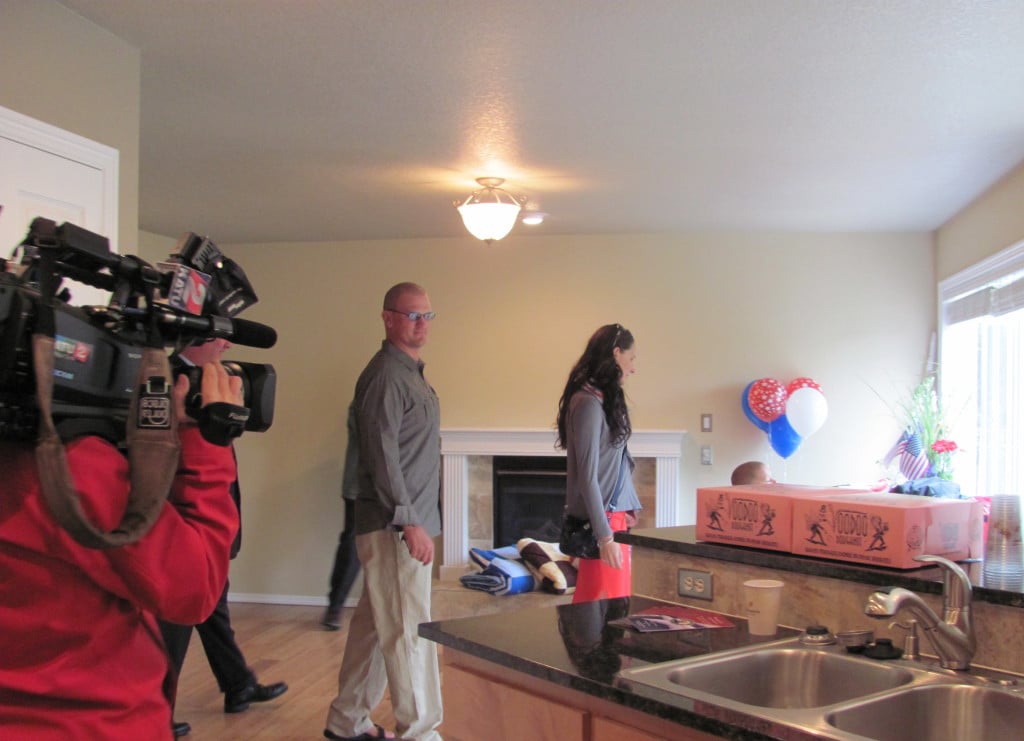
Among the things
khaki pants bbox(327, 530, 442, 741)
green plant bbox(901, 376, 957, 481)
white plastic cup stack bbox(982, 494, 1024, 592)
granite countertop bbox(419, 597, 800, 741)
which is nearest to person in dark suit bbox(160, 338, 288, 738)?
khaki pants bbox(327, 530, 442, 741)

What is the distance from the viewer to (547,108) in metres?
3.29

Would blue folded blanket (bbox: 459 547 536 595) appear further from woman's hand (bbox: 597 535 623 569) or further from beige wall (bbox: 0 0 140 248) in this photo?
beige wall (bbox: 0 0 140 248)

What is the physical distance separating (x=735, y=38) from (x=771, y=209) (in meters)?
2.44

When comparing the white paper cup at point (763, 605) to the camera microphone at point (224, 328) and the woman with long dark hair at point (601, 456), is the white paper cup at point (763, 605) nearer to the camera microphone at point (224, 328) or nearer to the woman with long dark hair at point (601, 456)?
the camera microphone at point (224, 328)

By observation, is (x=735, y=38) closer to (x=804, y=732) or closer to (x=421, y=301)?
(x=421, y=301)

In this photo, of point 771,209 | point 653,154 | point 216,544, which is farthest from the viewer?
point 771,209

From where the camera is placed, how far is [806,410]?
515 cm

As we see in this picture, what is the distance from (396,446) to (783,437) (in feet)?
9.51

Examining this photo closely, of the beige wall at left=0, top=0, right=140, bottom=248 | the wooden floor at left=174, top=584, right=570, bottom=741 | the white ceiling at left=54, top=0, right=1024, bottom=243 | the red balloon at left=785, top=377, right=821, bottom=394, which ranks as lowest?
the wooden floor at left=174, top=584, right=570, bottom=741

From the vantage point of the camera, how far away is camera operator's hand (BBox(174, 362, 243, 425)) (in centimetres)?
122

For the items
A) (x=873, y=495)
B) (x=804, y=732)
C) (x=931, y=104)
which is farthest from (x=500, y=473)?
(x=804, y=732)

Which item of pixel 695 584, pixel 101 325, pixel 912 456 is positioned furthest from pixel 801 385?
pixel 101 325

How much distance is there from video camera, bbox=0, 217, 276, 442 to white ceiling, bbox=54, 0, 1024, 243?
4.73 ft

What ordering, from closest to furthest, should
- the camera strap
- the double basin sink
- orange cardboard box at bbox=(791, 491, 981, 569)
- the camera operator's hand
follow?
1. the camera strap
2. the camera operator's hand
3. the double basin sink
4. orange cardboard box at bbox=(791, 491, 981, 569)
